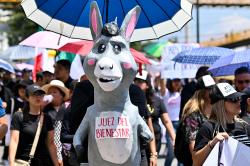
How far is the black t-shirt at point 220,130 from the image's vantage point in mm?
4945

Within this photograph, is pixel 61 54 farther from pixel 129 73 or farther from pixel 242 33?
pixel 242 33

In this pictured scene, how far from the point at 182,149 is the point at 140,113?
1.20 metres

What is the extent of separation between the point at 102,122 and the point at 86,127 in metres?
0.15

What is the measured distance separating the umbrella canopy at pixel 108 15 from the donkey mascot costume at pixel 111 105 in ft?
1.97

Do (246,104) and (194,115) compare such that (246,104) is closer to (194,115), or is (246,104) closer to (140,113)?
(194,115)

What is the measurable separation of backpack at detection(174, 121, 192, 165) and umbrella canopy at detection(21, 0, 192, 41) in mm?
1345

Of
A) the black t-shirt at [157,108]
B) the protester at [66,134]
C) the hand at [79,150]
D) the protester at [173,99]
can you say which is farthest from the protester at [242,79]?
Answer: the protester at [173,99]

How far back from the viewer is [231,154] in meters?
4.71

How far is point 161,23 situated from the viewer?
5270 mm

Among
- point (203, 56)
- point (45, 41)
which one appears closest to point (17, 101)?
point (45, 41)

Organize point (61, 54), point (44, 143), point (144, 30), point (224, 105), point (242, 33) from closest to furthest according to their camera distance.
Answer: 1. point (224, 105)
2. point (144, 30)
3. point (44, 143)
4. point (61, 54)
5. point (242, 33)

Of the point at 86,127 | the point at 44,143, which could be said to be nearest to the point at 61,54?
the point at 44,143

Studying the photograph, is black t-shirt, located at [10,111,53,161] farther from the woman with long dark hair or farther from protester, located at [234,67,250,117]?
protester, located at [234,67,250,117]

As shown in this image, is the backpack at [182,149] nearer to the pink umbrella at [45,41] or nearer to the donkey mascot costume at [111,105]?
the donkey mascot costume at [111,105]
